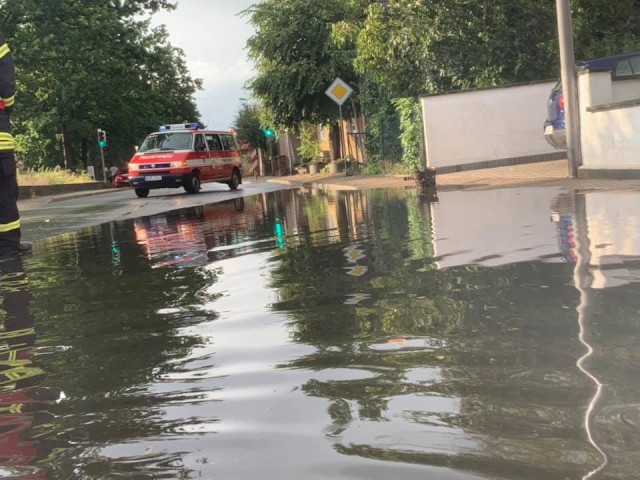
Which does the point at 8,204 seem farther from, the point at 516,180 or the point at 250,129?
the point at 250,129

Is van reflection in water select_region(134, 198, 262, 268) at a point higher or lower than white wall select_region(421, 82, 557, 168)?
lower

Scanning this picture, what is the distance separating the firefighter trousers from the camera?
804 cm

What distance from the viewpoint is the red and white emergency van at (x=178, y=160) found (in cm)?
2291

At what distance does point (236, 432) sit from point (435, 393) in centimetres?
82

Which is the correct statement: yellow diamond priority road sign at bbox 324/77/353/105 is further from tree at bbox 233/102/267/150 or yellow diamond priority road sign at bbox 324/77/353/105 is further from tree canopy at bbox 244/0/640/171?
tree at bbox 233/102/267/150

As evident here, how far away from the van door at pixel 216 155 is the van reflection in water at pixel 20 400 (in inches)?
759

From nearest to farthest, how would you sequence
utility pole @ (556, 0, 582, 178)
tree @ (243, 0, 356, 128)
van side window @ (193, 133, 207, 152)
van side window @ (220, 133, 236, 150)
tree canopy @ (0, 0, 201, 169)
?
utility pole @ (556, 0, 582, 178) → van side window @ (193, 133, 207, 152) → van side window @ (220, 133, 236, 150) → tree @ (243, 0, 356, 128) → tree canopy @ (0, 0, 201, 169)

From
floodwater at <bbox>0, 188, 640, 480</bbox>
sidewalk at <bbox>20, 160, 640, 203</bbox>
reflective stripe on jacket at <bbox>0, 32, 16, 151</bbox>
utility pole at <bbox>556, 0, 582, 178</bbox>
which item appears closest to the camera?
floodwater at <bbox>0, 188, 640, 480</bbox>

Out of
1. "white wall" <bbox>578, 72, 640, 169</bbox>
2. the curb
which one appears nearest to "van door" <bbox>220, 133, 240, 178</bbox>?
the curb

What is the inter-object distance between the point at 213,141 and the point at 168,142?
1.87 meters

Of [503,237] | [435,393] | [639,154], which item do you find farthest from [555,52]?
[435,393]

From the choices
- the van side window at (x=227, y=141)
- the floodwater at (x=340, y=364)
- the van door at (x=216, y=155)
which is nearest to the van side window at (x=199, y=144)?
the van door at (x=216, y=155)

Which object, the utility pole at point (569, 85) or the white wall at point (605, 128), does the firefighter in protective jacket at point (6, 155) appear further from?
the white wall at point (605, 128)

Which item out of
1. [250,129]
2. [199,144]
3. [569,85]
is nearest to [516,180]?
[569,85]
